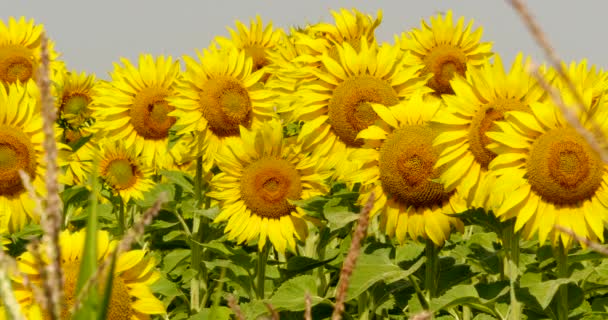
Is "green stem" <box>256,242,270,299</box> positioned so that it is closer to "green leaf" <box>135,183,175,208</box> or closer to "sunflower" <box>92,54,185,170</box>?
"green leaf" <box>135,183,175,208</box>

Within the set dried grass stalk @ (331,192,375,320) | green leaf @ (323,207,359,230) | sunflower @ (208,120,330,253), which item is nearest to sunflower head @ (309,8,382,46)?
sunflower @ (208,120,330,253)

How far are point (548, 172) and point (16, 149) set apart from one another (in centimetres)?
329

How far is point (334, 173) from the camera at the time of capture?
555 centimetres

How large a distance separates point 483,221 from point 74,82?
5.21 metres

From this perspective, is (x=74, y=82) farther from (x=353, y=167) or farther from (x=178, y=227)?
(x=353, y=167)

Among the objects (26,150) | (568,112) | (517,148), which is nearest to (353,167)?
(517,148)

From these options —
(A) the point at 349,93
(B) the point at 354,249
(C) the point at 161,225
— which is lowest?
(B) the point at 354,249

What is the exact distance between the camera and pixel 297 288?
4977 mm

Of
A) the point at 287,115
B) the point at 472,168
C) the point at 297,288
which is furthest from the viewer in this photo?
the point at 287,115

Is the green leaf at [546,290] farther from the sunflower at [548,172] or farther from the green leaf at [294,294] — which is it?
the green leaf at [294,294]

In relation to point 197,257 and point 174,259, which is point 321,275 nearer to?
point 197,257

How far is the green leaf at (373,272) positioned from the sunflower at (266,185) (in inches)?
44.2

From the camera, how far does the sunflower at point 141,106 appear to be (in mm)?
7492

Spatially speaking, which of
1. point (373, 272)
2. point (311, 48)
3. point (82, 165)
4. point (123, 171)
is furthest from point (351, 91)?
point (123, 171)
